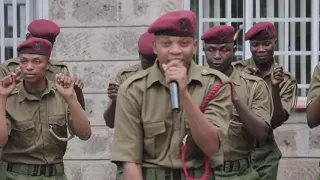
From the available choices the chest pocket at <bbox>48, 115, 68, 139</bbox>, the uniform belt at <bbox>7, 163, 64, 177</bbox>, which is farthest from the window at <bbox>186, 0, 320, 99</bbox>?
the uniform belt at <bbox>7, 163, 64, 177</bbox>

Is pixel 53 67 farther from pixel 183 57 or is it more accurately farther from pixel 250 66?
pixel 183 57

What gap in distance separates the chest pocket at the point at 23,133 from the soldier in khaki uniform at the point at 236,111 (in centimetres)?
134

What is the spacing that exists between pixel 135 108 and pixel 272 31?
2481 mm

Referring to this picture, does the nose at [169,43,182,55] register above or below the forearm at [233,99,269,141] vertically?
above

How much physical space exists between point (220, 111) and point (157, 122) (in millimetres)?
332

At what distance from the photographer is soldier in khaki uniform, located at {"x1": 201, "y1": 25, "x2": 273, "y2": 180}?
520 centimetres

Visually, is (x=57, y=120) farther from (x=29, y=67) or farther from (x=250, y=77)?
(x=250, y=77)

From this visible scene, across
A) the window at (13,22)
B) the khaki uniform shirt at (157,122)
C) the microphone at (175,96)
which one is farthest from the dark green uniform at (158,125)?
the window at (13,22)

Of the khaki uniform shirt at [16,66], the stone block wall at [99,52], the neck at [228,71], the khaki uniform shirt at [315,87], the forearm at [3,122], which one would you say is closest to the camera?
the forearm at [3,122]

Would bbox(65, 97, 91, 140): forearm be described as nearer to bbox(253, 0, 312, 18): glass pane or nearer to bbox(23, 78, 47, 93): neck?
bbox(23, 78, 47, 93): neck

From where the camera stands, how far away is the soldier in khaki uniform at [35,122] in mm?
5180

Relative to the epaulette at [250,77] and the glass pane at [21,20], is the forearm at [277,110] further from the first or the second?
the glass pane at [21,20]

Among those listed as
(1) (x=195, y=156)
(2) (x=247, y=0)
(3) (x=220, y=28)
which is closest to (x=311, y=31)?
(2) (x=247, y=0)

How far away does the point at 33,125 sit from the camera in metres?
5.20
